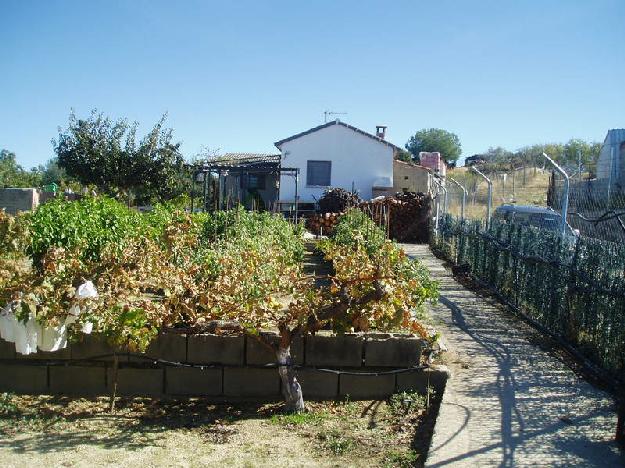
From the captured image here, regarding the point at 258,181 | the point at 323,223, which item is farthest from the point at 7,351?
the point at 258,181

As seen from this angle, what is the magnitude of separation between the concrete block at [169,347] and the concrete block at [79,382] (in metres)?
0.50

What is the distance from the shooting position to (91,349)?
5637 mm

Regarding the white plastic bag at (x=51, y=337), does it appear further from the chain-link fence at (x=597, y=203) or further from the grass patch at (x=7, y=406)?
the chain-link fence at (x=597, y=203)

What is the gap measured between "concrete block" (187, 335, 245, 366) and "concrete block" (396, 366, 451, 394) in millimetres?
1431

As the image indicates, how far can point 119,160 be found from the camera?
29.3 m

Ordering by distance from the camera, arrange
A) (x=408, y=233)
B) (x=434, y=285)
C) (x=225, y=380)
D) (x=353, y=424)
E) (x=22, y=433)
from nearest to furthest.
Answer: (x=22, y=433), (x=353, y=424), (x=225, y=380), (x=434, y=285), (x=408, y=233)

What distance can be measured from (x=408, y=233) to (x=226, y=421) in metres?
22.3

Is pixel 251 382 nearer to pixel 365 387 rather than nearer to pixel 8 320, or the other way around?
pixel 365 387

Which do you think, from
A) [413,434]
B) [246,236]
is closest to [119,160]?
[246,236]

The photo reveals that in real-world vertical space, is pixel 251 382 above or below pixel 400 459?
above

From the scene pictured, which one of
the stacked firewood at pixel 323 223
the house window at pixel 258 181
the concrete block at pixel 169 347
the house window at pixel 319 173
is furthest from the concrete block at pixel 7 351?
the house window at pixel 258 181

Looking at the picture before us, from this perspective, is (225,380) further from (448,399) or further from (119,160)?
(119,160)

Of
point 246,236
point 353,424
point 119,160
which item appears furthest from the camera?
point 119,160

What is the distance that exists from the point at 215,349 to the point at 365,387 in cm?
136
